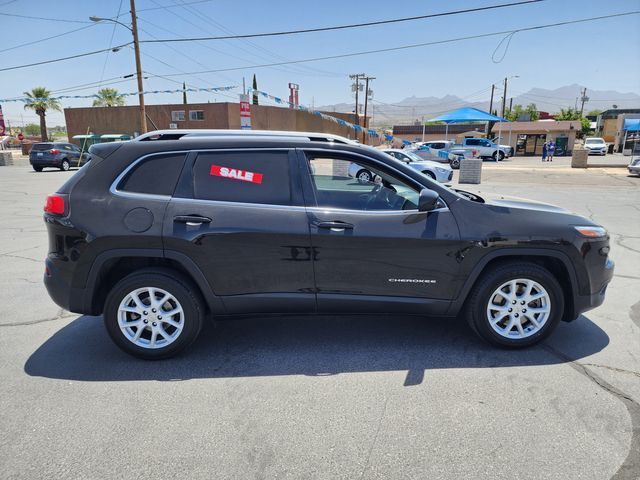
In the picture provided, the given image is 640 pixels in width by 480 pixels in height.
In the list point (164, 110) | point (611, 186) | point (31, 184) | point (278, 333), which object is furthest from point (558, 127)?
point (278, 333)

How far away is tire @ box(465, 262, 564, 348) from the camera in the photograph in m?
3.46

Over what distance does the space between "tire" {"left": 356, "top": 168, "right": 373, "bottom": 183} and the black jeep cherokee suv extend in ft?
1.01

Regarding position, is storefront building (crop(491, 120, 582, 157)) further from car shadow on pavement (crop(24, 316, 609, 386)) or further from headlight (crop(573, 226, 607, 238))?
car shadow on pavement (crop(24, 316, 609, 386))

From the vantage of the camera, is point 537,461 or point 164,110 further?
point 164,110

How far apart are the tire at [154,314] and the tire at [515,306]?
2.24 m

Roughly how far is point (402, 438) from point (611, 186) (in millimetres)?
18158

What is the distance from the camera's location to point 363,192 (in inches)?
142

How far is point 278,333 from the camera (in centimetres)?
399

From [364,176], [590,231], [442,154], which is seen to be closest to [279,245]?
[364,176]

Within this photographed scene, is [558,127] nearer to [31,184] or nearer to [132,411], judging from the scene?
[31,184]

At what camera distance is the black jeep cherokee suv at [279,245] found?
3307mm

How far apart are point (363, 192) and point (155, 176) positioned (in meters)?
1.67

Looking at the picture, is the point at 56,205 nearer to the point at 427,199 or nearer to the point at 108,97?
the point at 427,199

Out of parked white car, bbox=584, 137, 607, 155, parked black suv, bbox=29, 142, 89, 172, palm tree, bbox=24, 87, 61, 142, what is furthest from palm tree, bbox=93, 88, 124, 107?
parked white car, bbox=584, 137, 607, 155
